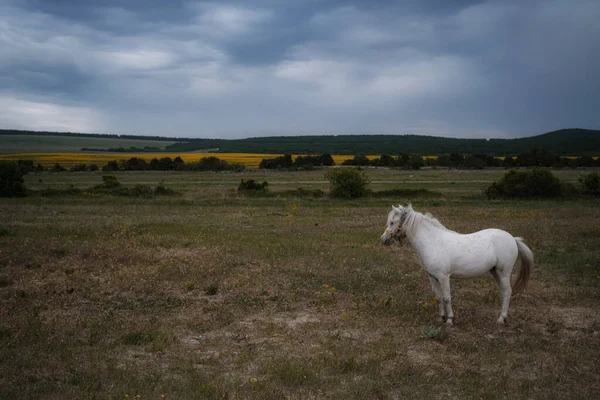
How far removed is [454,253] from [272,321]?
3836 millimetres

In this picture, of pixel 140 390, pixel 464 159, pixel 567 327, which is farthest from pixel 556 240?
pixel 464 159

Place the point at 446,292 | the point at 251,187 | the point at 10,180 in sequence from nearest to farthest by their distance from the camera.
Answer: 1. the point at 446,292
2. the point at 10,180
3. the point at 251,187

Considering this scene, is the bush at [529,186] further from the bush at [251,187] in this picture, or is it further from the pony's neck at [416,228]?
the pony's neck at [416,228]

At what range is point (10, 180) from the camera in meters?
33.0

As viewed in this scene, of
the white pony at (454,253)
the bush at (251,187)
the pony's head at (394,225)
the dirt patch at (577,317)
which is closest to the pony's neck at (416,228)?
the white pony at (454,253)

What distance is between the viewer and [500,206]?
1110 inches

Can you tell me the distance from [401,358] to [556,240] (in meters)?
13.0

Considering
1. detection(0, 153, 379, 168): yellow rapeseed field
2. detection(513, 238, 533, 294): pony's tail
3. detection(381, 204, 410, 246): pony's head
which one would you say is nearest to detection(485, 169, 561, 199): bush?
detection(513, 238, 533, 294): pony's tail

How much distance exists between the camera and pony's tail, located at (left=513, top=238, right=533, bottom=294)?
8844 mm

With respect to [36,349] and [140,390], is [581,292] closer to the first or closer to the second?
[140,390]

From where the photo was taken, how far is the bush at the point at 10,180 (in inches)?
1287

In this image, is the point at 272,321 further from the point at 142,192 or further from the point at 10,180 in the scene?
the point at 10,180

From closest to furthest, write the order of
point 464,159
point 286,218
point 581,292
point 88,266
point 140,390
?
point 140,390 → point 581,292 → point 88,266 → point 286,218 → point 464,159

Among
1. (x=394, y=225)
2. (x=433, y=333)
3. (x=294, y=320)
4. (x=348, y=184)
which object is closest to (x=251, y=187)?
(x=348, y=184)
